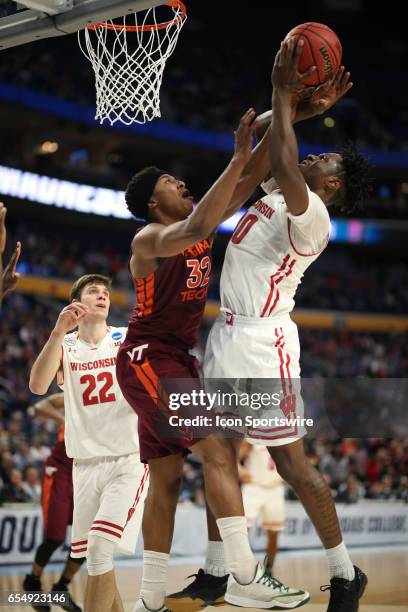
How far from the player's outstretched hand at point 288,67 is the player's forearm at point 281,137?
0.04 meters

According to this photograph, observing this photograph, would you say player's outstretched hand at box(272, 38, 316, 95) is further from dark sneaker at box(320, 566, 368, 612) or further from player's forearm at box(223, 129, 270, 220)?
dark sneaker at box(320, 566, 368, 612)

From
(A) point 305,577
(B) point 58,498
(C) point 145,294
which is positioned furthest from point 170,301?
(A) point 305,577

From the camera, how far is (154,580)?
13.5 feet

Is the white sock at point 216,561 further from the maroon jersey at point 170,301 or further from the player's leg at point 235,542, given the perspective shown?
the maroon jersey at point 170,301

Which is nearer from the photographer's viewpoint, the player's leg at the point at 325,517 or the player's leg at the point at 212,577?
the player's leg at the point at 325,517

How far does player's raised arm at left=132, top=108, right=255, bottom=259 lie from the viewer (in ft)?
12.4

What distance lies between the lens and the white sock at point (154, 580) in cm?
411

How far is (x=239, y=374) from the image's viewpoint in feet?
13.3

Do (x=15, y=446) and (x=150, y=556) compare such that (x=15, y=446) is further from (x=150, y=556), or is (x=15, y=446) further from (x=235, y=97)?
(x=235, y=97)

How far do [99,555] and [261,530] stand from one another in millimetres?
7264

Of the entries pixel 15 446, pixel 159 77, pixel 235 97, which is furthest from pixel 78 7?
pixel 235 97

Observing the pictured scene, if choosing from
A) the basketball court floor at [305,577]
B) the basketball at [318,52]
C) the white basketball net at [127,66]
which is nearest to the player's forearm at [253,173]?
the basketball at [318,52]

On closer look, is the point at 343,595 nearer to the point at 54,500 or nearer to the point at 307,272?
the point at 54,500

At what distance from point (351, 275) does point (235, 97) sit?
679cm
